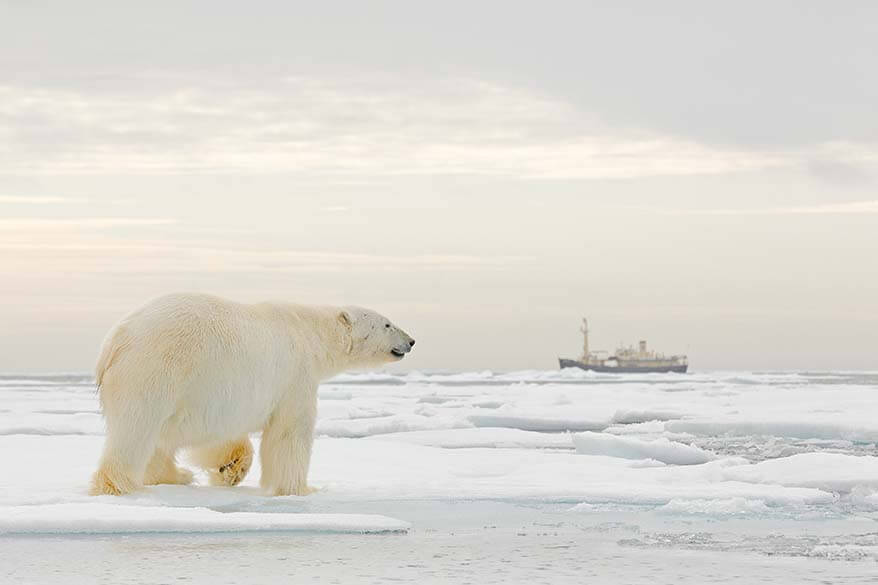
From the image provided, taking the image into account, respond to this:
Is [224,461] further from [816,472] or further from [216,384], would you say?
[816,472]

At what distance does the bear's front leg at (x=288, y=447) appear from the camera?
7.76 metres

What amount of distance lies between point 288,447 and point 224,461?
2.39 feet

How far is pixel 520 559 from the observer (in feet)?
18.1

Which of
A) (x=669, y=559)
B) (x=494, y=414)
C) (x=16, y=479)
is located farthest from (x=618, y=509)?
(x=494, y=414)

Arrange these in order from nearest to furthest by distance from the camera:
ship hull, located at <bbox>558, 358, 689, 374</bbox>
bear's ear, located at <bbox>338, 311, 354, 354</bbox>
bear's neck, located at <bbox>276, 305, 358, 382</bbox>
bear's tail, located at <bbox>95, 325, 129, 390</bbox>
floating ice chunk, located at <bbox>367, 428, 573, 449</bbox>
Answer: bear's tail, located at <bbox>95, 325, 129, 390</bbox> → bear's neck, located at <bbox>276, 305, 358, 382</bbox> → bear's ear, located at <bbox>338, 311, 354, 354</bbox> → floating ice chunk, located at <bbox>367, 428, 573, 449</bbox> → ship hull, located at <bbox>558, 358, 689, 374</bbox>

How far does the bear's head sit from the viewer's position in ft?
27.9

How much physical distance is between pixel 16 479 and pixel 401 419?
9.24 metres

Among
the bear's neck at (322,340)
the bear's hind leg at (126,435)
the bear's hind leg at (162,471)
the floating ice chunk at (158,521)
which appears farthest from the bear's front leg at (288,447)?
the floating ice chunk at (158,521)

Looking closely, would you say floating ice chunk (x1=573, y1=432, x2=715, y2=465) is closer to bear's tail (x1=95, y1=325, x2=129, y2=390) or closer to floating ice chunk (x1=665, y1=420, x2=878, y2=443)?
floating ice chunk (x1=665, y1=420, x2=878, y2=443)

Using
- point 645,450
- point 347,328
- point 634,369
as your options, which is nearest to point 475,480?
point 347,328

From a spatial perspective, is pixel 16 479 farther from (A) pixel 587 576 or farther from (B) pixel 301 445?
(A) pixel 587 576

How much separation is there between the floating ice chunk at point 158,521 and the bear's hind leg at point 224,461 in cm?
183

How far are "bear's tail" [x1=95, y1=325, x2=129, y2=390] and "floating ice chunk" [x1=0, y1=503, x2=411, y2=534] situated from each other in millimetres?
1101

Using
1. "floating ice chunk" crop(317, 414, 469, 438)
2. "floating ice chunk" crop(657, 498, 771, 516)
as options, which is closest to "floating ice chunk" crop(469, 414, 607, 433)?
"floating ice chunk" crop(317, 414, 469, 438)
